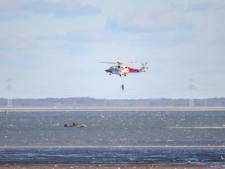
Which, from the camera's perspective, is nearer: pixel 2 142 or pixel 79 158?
pixel 79 158

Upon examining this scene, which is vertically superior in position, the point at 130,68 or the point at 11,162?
the point at 130,68

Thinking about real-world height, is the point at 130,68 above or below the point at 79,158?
above

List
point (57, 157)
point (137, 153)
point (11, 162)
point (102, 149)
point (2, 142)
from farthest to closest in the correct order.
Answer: point (2, 142) < point (102, 149) < point (137, 153) < point (57, 157) < point (11, 162)

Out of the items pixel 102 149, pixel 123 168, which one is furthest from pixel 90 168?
pixel 102 149

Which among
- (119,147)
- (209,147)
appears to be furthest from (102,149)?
(209,147)

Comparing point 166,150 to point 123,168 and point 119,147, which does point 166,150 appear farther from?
point 123,168

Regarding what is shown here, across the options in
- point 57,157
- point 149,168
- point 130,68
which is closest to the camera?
point 149,168

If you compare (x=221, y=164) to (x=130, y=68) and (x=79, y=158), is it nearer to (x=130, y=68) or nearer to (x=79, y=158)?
(x=79, y=158)

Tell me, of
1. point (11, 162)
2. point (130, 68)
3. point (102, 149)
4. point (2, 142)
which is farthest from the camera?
point (2, 142)

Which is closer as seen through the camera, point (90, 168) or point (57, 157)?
point (90, 168)
